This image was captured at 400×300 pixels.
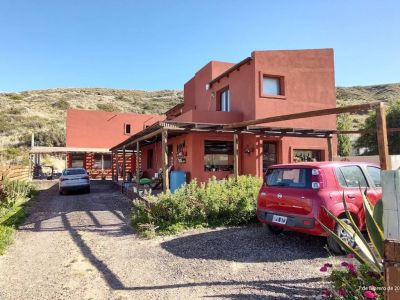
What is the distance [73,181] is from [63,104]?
5029 cm

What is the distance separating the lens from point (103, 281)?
15.7 ft

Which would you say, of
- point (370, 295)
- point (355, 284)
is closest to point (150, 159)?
point (355, 284)

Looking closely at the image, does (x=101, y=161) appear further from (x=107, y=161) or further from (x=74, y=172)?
(x=74, y=172)

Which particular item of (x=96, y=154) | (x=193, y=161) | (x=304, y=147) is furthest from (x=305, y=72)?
(x=96, y=154)

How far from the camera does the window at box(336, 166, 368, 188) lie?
596 centimetres

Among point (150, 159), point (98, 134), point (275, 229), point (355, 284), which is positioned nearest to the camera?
point (355, 284)

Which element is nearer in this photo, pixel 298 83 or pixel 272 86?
pixel 272 86

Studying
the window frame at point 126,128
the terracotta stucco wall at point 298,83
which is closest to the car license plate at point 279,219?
the terracotta stucco wall at point 298,83

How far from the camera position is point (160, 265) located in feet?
18.0

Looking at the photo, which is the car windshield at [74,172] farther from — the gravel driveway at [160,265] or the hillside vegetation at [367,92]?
the hillside vegetation at [367,92]

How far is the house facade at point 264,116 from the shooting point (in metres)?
13.5

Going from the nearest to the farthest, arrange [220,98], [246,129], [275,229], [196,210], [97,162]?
[275,229] < [196,210] < [246,129] < [220,98] < [97,162]

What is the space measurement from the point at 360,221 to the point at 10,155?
37126 millimetres

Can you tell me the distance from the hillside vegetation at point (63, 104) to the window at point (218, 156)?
114 ft
